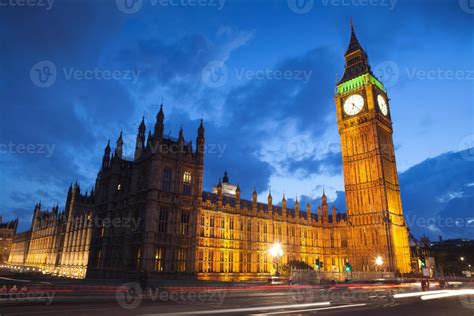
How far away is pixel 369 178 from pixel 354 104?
18.3 meters

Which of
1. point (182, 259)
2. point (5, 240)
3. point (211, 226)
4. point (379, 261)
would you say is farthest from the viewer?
point (5, 240)

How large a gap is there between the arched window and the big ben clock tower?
4168 centimetres

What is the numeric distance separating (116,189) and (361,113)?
2153 inches

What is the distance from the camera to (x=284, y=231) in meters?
62.7

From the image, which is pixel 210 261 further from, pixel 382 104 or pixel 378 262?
pixel 382 104

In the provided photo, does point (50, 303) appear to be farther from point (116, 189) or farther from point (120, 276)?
point (116, 189)

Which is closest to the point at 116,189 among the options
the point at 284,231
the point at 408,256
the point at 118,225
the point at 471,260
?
the point at 118,225

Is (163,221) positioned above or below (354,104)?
below

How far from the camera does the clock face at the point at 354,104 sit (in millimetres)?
74562

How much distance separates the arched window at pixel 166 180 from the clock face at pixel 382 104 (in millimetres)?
52875

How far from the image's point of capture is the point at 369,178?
6925cm

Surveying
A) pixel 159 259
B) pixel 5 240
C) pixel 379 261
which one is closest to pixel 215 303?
pixel 159 259

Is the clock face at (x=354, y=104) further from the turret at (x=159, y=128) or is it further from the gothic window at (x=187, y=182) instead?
the turret at (x=159, y=128)

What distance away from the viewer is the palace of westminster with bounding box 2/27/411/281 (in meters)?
45.0
